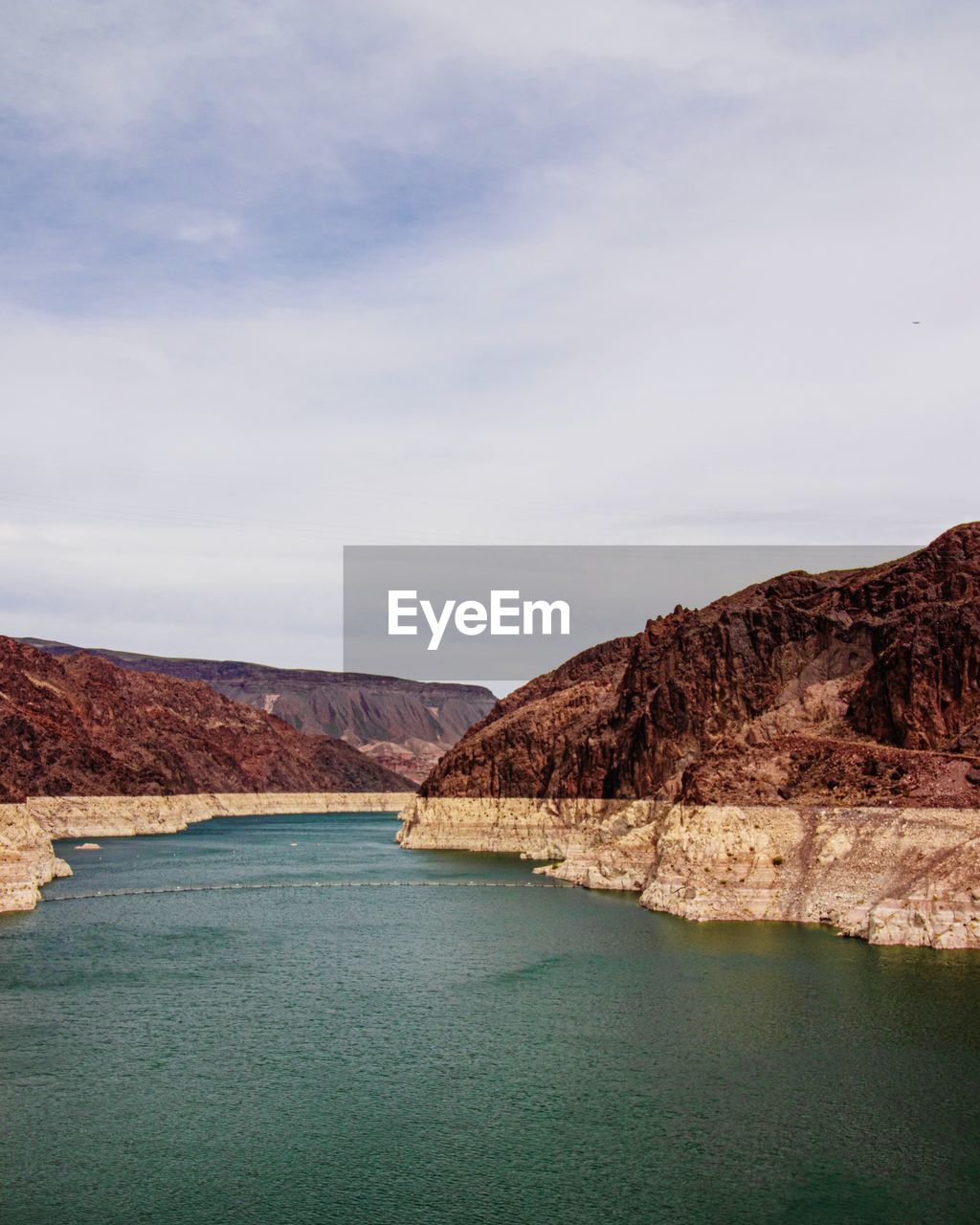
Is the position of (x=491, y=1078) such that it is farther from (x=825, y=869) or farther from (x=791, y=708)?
(x=791, y=708)

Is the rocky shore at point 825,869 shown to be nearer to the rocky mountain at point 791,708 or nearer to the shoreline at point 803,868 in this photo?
the shoreline at point 803,868

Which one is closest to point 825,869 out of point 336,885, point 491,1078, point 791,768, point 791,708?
point 791,768

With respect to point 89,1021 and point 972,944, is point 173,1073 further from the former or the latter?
point 972,944

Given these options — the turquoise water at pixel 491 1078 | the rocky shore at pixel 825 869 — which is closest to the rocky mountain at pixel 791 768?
the rocky shore at pixel 825 869

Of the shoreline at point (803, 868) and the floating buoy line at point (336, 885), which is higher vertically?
the shoreline at point (803, 868)

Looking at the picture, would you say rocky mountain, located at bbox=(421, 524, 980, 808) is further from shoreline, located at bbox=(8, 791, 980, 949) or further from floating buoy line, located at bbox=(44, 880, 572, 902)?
floating buoy line, located at bbox=(44, 880, 572, 902)

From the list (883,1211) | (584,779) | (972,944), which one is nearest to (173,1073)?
(883,1211)
